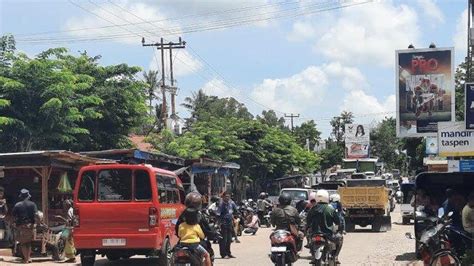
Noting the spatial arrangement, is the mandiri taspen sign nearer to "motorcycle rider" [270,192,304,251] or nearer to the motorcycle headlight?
the motorcycle headlight

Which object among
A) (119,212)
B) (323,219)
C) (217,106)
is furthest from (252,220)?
(217,106)

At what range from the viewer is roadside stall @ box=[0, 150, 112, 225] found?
1798cm

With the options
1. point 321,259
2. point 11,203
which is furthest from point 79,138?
point 321,259

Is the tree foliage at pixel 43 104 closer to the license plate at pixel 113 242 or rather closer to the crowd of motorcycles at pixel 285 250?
the license plate at pixel 113 242

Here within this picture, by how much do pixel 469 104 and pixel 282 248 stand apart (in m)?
14.1

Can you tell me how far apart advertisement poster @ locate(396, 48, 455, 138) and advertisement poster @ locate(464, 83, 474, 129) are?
295 inches

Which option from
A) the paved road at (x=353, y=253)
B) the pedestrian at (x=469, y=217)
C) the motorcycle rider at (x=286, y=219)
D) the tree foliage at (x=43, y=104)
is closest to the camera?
the motorcycle rider at (x=286, y=219)

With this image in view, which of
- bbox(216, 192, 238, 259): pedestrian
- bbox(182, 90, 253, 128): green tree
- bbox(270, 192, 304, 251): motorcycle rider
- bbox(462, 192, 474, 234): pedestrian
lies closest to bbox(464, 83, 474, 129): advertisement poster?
bbox(216, 192, 238, 259): pedestrian

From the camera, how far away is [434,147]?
1661 inches

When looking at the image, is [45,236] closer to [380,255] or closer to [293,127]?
[380,255]

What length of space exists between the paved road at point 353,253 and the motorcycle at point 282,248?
498 centimetres

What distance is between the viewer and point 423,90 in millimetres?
31125

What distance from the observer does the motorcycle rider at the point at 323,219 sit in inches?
471

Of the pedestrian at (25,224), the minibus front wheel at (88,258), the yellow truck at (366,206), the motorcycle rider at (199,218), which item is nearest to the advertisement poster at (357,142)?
the yellow truck at (366,206)
